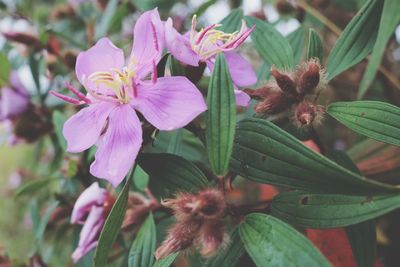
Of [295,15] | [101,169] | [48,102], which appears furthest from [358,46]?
[48,102]

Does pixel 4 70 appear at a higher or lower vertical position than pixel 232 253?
lower

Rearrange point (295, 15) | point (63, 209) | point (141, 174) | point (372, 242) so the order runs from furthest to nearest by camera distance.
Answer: point (295, 15)
point (63, 209)
point (141, 174)
point (372, 242)

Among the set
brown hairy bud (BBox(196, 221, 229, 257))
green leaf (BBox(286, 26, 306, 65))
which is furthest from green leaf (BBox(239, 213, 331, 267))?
green leaf (BBox(286, 26, 306, 65))

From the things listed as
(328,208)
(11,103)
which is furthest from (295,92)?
(11,103)

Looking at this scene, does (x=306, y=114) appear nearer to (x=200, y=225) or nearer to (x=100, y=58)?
(x=200, y=225)

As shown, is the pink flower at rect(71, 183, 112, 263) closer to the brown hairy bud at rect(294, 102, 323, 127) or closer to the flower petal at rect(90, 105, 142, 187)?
the flower petal at rect(90, 105, 142, 187)

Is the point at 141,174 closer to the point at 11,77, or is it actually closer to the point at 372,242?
the point at 372,242
